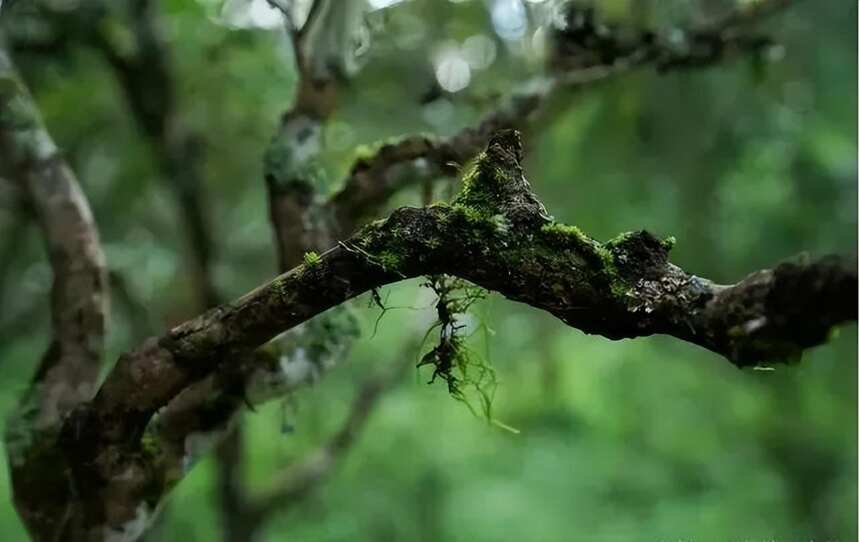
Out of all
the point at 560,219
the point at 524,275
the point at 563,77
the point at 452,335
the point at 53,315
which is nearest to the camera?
the point at 524,275

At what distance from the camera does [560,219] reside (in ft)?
11.3

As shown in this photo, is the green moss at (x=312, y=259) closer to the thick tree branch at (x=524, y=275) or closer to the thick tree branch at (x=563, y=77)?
the thick tree branch at (x=524, y=275)

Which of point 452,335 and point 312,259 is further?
point 452,335

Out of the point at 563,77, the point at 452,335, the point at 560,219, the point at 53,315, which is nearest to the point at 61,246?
the point at 53,315

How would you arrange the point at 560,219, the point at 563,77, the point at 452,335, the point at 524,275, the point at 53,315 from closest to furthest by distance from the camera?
the point at 524,275 → the point at 452,335 → the point at 53,315 → the point at 563,77 → the point at 560,219

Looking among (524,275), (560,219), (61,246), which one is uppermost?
(560,219)

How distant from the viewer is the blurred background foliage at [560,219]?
119 inches

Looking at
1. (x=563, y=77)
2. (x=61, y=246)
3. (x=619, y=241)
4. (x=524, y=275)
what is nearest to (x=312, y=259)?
(x=524, y=275)

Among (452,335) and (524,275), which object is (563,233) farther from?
(452,335)

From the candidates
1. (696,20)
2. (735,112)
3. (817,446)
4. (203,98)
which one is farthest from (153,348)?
(817,446)

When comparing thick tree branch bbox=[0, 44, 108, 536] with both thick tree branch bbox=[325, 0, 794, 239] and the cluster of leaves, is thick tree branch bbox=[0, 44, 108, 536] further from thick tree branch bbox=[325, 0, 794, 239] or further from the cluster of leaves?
the cluster of leaves

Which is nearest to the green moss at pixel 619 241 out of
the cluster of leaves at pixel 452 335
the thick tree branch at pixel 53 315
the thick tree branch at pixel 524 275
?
the thick tree branch at pixel 524 275

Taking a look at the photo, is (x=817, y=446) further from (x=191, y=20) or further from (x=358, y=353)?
(x=191, y=20)

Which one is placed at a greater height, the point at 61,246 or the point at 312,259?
the point at 61,246
